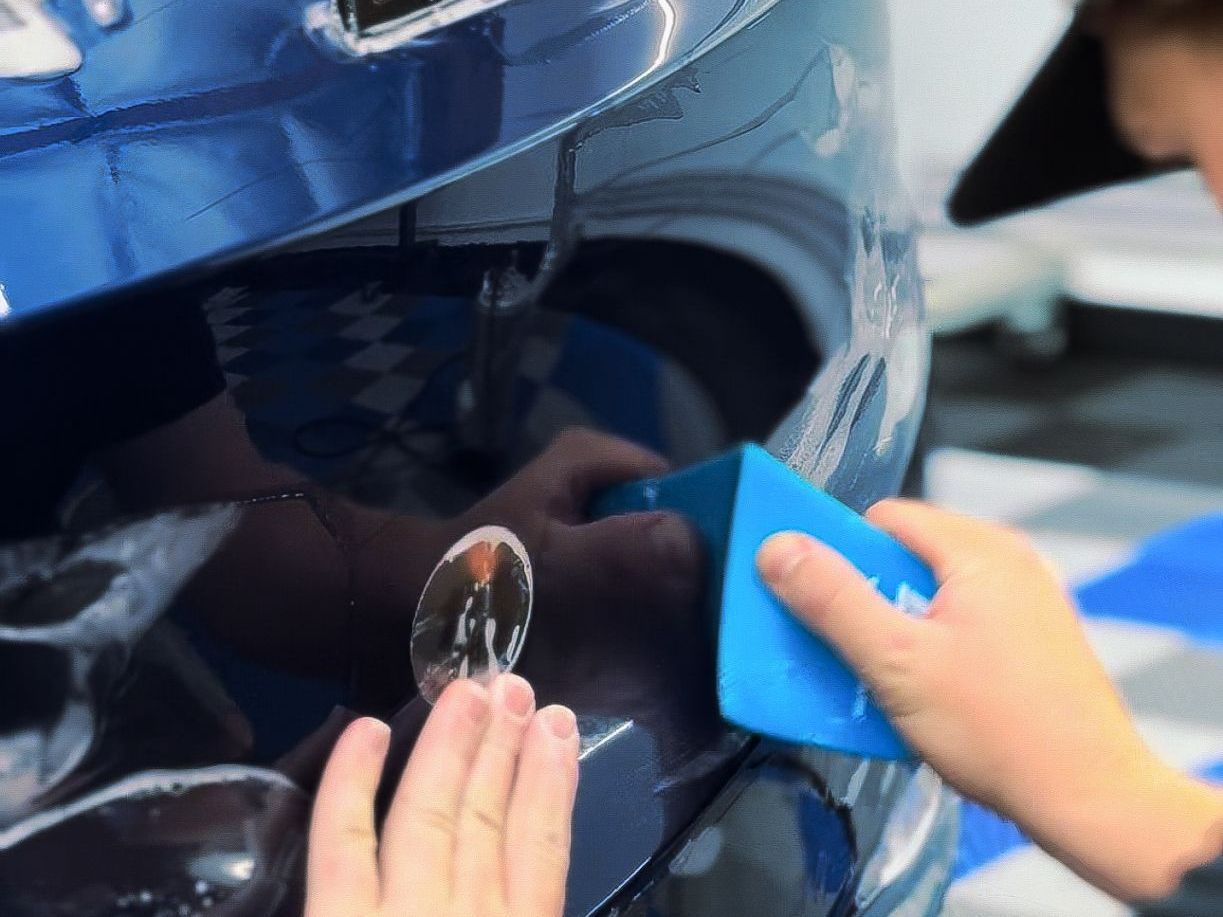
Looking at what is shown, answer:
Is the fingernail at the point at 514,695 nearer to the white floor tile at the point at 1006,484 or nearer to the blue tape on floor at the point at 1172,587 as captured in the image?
the blue tape on floor at the point at 1172,587

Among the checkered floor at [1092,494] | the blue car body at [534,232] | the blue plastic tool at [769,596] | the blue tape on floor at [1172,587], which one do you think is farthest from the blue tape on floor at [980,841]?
the blue plastic tool at [769,596]

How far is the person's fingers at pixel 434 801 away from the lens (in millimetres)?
549

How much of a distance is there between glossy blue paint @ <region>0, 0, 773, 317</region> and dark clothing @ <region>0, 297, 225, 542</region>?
0.01 m

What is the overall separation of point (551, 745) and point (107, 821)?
0.57 feet

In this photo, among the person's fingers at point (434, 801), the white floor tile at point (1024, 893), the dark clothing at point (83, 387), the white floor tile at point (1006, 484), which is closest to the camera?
the dark clothing at point (83, 387)

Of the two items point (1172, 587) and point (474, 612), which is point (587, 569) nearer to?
point (474, 612)

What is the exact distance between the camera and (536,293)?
54 centimetres

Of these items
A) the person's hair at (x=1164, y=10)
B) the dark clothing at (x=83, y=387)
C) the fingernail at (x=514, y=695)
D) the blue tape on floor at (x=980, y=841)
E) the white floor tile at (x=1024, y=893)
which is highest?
Result: the person's hair at (x=1164, y=10)

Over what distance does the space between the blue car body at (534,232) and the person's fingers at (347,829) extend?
18 mm

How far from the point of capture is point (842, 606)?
0.59 meters

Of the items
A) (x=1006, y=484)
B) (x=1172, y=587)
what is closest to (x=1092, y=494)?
(x=1006, y=484)

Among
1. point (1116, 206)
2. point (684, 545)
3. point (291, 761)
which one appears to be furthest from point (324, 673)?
point (1116, 206)

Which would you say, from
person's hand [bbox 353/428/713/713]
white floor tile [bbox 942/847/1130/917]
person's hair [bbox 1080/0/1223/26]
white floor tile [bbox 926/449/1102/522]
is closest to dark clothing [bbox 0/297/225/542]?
person's hand [bbox 353/428/713/713]

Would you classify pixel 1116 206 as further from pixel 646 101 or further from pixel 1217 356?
pixel 646 101
